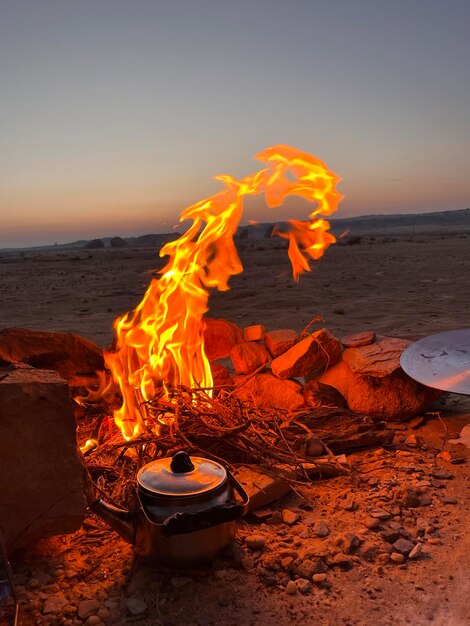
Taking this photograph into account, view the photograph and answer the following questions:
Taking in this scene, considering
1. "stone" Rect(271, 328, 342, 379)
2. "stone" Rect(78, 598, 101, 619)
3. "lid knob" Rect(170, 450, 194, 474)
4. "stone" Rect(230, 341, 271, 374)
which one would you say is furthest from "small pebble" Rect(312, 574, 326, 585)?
"stone" Rect(230, 341, 271, 374)

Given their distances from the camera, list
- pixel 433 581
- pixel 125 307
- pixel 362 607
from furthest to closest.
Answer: pixel 125 307 < pixel 433 581 < pixel 362 607

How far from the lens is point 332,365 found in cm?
466

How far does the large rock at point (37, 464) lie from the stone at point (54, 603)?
0.30 metres

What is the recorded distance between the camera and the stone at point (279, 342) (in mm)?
4875

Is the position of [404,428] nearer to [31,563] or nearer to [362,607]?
[362,607]

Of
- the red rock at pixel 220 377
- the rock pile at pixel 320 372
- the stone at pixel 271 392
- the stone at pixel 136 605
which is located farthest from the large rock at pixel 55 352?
the stone at pixel 136 605

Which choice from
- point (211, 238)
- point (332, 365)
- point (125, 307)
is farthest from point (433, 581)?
point (125, 307)

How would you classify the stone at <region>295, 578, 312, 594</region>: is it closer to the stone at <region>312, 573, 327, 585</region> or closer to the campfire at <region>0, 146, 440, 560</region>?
Result: the stone at <region>312, 573, 327, 585</region>

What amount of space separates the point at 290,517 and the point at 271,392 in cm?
176

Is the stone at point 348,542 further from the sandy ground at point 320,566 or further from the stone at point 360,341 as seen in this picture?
the stone at point 360,341

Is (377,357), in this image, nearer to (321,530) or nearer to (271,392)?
(271,392)

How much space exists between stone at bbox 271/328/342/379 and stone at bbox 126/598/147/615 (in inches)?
99.6

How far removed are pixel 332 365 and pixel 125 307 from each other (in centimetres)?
730

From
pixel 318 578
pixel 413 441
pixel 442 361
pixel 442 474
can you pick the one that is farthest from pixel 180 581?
pixel 442 361
